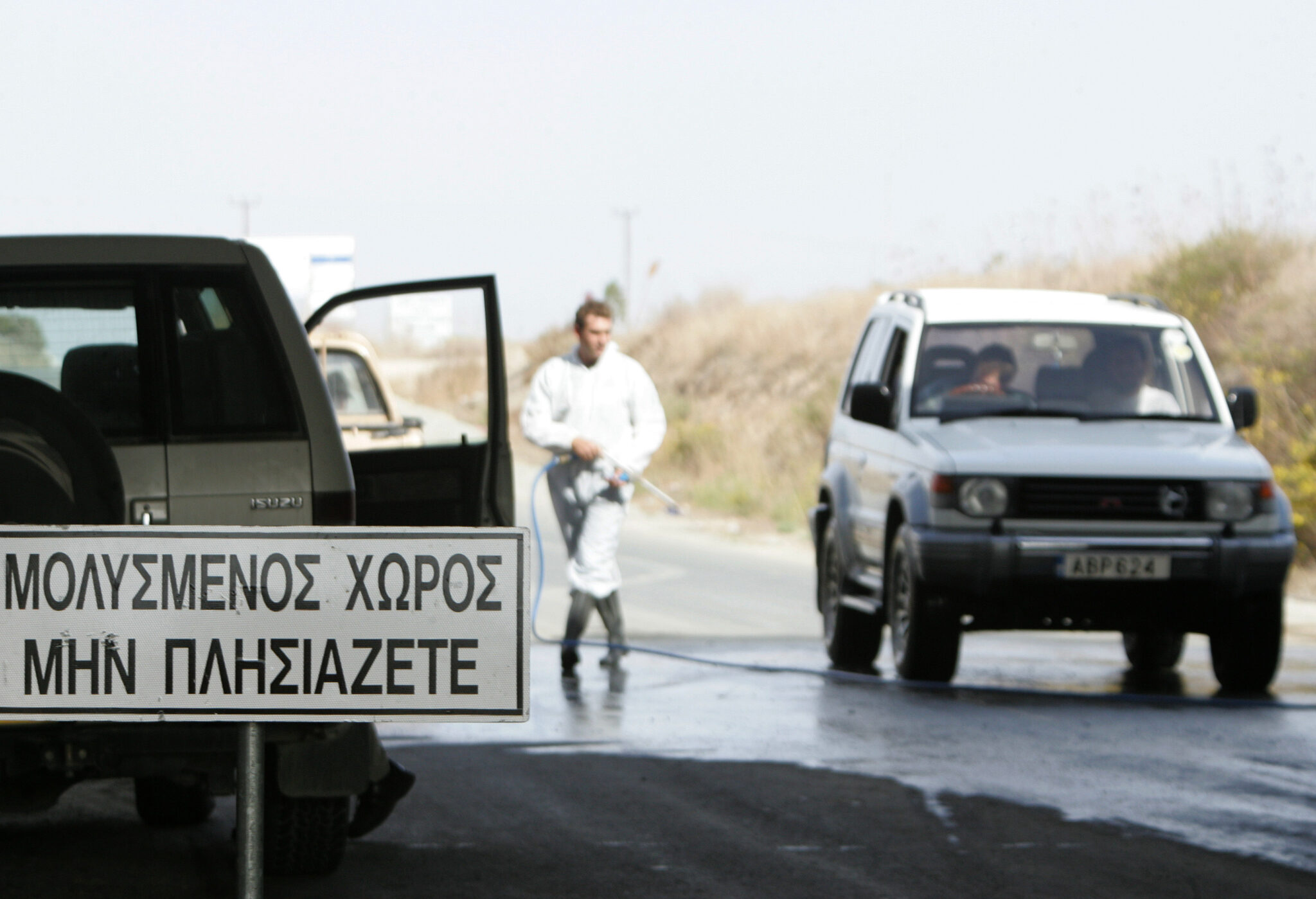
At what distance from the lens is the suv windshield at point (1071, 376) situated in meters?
10.6

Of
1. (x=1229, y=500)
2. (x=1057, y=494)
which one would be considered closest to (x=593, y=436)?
(x=1057, y=494)

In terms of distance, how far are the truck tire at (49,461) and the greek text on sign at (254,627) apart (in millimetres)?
1393

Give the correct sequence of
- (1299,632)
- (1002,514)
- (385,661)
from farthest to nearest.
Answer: (1299,632), (1002,514), (385,661)

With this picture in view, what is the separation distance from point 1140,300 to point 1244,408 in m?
1.16

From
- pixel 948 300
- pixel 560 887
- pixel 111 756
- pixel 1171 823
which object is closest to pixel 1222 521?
pixel 948 300

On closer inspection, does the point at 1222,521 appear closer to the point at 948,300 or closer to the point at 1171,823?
the point at 948,300

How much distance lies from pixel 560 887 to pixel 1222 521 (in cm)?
504

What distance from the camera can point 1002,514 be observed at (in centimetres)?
960

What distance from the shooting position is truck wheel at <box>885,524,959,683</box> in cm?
978

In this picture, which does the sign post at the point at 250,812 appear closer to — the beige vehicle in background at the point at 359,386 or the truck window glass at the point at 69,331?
the truck window glass at the point at 69,331

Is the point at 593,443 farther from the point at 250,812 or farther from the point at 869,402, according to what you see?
the point at 250,812

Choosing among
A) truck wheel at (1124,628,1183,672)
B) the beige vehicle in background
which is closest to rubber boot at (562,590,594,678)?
truck wheel at (1124,628,1183,672)

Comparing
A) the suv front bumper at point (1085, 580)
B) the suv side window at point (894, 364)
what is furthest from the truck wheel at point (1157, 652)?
the suv side window at point (894, 364)

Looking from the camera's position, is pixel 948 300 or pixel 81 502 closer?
pixel 81 502
